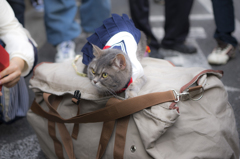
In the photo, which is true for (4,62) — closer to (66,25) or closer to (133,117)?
(133,117)

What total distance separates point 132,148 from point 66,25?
1532mm

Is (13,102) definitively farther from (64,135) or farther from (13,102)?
(64,135)

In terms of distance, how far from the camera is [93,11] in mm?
2113

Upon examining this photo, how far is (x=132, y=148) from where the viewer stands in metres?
0.77

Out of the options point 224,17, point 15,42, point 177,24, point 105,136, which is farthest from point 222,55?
point 15,42

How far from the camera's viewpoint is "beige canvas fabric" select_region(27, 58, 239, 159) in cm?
73

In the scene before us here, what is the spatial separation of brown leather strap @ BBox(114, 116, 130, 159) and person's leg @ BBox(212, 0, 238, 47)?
4.60 feet

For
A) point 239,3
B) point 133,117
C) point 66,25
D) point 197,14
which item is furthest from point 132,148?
point 239,3

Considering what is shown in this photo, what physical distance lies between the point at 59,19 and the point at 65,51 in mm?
318

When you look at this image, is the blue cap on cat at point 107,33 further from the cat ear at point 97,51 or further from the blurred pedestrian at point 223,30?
the blurred pedestrian at point 223,30

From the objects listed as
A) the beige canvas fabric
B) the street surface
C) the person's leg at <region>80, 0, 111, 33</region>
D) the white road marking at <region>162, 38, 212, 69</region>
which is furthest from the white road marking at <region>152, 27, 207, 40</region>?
the beige canvas fabric

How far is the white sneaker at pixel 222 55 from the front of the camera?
1716 millimetres

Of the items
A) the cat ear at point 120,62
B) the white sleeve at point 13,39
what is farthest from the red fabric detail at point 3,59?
the cat ear at point 120,62

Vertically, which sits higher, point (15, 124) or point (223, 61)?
point (223, 61)
